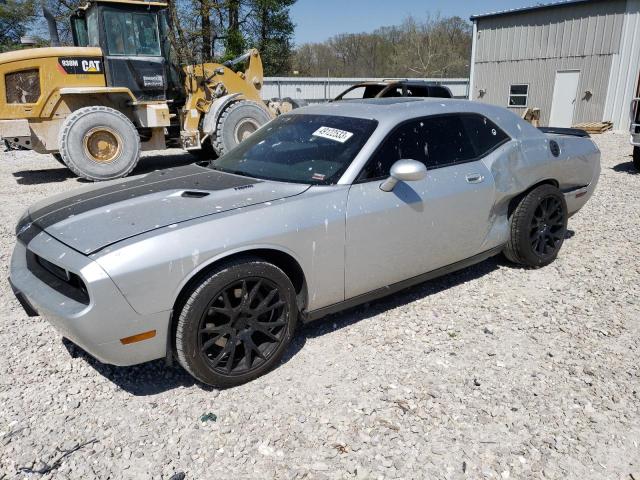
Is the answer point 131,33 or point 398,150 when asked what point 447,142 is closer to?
point 398,150

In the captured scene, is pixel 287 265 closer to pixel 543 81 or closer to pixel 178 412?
pixel 178 412

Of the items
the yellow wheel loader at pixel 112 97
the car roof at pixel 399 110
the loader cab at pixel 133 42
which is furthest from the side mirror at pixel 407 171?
the loader cab at pixel 133 42

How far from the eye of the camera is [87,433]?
8.33ft

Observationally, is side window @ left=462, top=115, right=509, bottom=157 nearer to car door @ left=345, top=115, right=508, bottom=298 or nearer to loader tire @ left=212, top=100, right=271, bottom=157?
car door @ left=345, top=115, right=508, bottom=298

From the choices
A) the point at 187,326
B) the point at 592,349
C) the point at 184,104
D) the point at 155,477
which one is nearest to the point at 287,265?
the point at 187,326

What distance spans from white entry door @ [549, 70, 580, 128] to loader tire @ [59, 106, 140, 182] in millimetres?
14494

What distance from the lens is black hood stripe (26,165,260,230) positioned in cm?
302

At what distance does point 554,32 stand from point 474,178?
16564 mm

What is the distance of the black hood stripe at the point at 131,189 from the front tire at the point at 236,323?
2.26 feet

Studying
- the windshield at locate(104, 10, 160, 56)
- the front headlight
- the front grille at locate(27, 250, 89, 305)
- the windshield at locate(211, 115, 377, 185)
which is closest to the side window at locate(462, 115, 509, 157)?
the windshield at locate(211, 115, 377, 185)

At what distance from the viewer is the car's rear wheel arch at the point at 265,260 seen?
2609mm

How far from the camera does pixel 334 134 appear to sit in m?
3.49

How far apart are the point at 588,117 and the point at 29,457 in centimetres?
1848

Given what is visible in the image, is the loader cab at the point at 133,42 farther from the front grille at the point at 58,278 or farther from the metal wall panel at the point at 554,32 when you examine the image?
the metal wall panel at the point at 554,32
